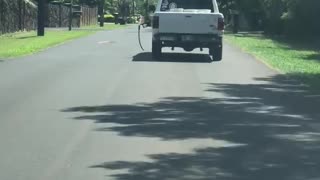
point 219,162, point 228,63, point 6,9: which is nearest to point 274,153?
point 219,162

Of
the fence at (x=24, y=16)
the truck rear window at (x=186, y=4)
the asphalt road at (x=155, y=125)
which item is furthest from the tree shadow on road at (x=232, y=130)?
the fence at (x=24, y=16)

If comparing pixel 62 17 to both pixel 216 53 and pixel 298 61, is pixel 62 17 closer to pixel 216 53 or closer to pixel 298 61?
pixel 216 53

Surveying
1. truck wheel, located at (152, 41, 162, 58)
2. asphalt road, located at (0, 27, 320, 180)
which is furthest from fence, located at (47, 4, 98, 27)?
asphalt road, located at (0, 27, 320, 180)

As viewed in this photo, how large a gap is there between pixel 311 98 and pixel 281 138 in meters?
5.00

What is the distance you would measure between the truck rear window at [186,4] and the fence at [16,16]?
664 inches

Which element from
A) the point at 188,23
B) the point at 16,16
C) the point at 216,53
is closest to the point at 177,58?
the point at 216,53

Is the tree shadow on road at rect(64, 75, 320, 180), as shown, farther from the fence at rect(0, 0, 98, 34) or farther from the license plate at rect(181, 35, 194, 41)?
the fence at rect(0, 0, 98, 34)

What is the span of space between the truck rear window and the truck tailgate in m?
2.32

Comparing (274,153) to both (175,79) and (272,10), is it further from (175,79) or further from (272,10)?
(272,10)

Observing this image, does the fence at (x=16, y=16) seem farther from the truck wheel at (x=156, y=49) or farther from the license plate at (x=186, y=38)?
the license plate at (x=186, y=38)

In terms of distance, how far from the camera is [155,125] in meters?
11.3

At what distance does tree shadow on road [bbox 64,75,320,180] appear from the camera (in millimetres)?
8148

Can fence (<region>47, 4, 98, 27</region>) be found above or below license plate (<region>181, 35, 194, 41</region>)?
below

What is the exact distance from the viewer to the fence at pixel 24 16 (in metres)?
43.0
